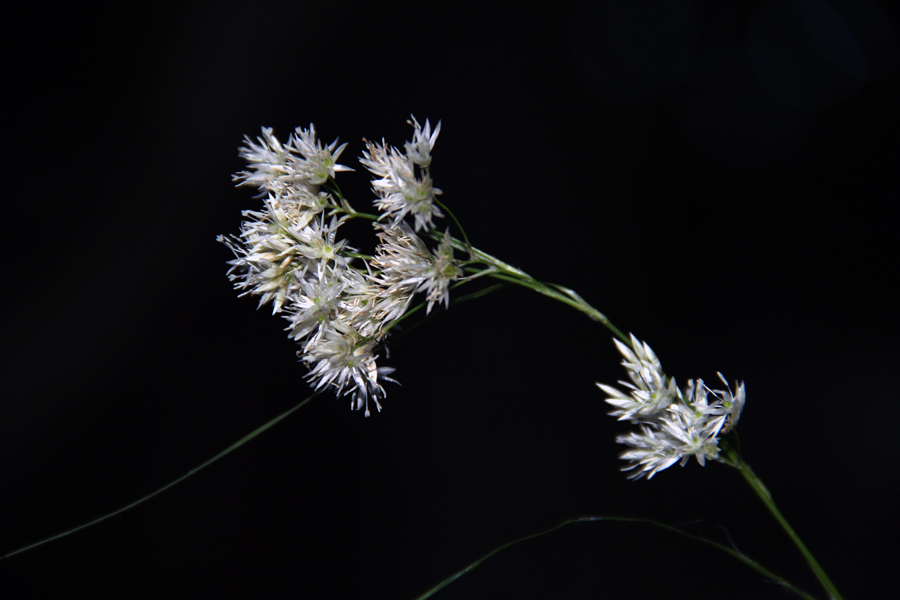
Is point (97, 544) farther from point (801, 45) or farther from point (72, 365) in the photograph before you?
point (801, 45)

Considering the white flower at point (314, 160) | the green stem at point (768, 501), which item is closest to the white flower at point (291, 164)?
the white flower at point (314, 160)

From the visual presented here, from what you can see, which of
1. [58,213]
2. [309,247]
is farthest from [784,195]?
[58,213]

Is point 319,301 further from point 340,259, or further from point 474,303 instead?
point 474,303

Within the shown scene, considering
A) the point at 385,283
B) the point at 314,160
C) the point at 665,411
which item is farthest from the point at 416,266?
the point at 665,411

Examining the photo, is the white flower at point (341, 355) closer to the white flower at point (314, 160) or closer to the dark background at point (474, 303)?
the white flower at point (314, 160)

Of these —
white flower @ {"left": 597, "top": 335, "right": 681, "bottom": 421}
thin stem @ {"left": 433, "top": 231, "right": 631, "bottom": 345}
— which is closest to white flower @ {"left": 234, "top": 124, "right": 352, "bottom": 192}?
thin stem @ {"left": 433, "top": 231, "right": 631, "bottom": 345}

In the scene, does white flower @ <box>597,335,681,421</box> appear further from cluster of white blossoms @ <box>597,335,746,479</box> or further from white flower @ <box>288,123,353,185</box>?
white flower @ <box>288,123,353,185</box>
